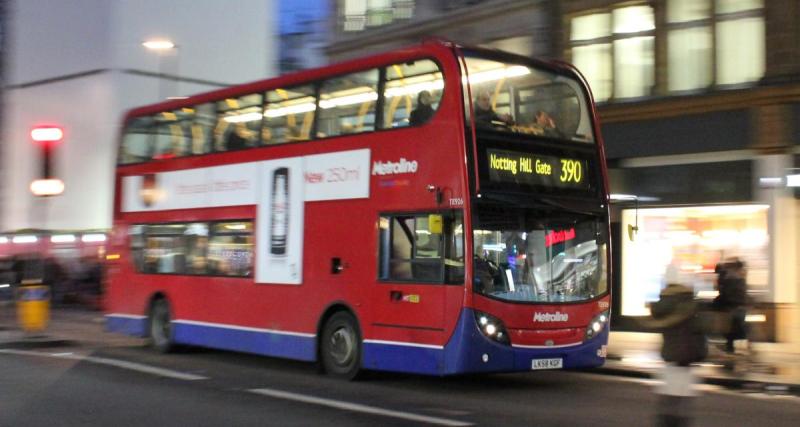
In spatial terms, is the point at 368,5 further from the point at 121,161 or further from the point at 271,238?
the point at 271,238

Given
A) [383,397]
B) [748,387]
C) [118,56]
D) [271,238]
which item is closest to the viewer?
[383,397]

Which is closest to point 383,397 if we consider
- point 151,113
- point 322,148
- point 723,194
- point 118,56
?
point 322,148

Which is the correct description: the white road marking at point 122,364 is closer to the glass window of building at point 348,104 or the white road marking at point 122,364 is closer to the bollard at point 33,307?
the bollard at point 33,307

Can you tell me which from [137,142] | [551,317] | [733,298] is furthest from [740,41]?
[137,142]

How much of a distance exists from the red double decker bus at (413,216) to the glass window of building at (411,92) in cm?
2

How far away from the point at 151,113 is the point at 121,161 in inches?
50.8

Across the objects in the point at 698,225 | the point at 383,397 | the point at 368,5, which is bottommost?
the point at 383,397

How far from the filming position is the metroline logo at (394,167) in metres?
11.7

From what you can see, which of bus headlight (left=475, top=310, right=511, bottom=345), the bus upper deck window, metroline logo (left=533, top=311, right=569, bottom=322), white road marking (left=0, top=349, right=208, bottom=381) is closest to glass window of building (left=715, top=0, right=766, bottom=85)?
metroline logo (left=533, top=311, right=569, bottom=322)

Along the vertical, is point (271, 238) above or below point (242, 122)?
below

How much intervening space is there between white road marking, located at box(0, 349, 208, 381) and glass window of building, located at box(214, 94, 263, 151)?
3538 mm

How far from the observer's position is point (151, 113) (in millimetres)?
A: 17172

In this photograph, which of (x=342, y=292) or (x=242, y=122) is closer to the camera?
(x=342, y=292)

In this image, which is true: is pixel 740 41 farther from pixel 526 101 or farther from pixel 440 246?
pixel 440 246
